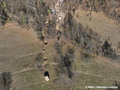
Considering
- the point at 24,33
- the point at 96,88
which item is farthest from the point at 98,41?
the point at 24,33

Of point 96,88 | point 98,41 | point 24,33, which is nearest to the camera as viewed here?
point 96,88

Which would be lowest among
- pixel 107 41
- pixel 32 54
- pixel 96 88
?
pixel 96 88

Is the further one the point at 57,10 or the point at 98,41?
the point at 57,10

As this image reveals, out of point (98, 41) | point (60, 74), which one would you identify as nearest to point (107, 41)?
point (98, 41)

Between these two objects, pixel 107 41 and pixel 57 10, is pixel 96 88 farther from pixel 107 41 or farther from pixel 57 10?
pixel 57 10

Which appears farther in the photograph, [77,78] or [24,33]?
[24,33]

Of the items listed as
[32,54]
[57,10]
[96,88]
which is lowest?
[96,88]

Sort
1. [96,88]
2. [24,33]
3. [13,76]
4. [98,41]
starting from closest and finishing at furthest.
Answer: [96,88], [13,76], [98,41], [24,33]

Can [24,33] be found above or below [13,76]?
above

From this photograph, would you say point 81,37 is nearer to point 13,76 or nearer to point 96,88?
point 96,88
